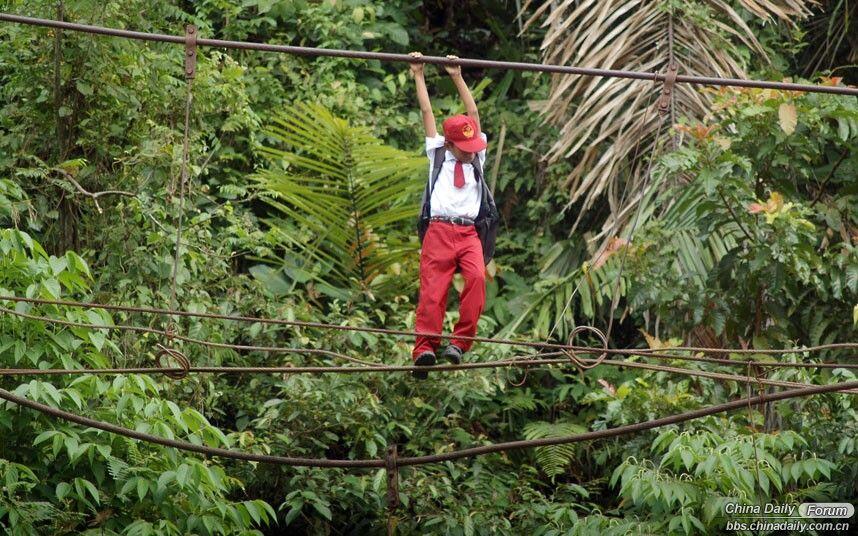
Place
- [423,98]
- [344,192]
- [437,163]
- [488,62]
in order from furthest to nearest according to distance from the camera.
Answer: [344,192] < [437,163] < [423,98] < [488,62]

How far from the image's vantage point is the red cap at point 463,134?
577cm

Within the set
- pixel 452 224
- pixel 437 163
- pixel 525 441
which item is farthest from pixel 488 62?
pixel 525 441

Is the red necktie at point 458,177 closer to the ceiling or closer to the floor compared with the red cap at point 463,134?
closer to the floor

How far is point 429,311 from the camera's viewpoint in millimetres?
5793

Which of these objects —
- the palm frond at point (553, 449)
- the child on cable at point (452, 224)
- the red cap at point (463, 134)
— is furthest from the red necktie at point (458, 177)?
the palm frond at point (553, 449)

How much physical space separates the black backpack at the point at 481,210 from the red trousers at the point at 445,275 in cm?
5

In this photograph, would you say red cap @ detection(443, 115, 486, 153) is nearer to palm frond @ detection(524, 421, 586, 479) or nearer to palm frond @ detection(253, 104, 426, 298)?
palm frond @ detection(253, 104, 426, 298)

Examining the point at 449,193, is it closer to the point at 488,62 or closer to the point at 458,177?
the point at 458,177

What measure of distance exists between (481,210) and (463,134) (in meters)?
0.34

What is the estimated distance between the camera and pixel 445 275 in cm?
584

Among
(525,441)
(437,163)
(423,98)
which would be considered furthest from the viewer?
(437,163)

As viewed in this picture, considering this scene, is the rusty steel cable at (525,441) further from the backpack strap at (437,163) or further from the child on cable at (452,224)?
the backpack strap at (437,163)

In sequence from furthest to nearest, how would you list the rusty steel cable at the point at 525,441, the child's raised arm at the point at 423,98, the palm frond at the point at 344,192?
the palm frond at the point at 344,192, the child's raised arm at the point at 423,98, the rusty steel cable at the point at 525,441

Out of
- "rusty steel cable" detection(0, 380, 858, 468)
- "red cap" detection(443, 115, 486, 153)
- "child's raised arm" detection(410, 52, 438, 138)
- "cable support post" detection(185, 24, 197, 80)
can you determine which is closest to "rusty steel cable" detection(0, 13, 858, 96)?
"cable support post" detection(185, 24, 197, 80)
